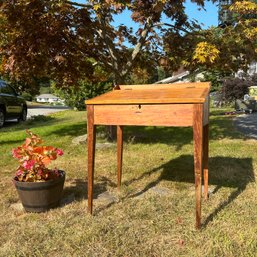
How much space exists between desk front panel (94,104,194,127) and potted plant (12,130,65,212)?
2.63 ft

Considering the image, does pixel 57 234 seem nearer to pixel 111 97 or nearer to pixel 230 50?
pixel 111 97

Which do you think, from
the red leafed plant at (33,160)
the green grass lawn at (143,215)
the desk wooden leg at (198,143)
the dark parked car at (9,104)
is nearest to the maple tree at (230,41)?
the green grass lawn at (143,215)

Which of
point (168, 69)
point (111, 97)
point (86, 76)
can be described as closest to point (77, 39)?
point (86, 76)

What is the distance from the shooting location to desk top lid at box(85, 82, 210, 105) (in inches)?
133

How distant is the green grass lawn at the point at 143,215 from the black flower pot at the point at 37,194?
0.27ft

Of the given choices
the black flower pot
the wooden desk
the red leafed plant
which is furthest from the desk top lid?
the black flower pot

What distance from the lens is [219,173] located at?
542 centimetres

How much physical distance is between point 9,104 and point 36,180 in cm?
1118

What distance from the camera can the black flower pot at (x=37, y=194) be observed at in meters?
3.90

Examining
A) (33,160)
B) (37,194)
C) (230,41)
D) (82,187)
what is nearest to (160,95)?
(33,160)

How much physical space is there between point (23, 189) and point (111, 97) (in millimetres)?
1381

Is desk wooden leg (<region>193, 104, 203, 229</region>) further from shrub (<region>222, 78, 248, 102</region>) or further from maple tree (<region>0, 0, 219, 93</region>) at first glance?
shrub (<region>222, 78, 248, 102</region>)

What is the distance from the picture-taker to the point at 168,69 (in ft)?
32.4

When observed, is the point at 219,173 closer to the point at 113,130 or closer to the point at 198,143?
the point at 198,143
